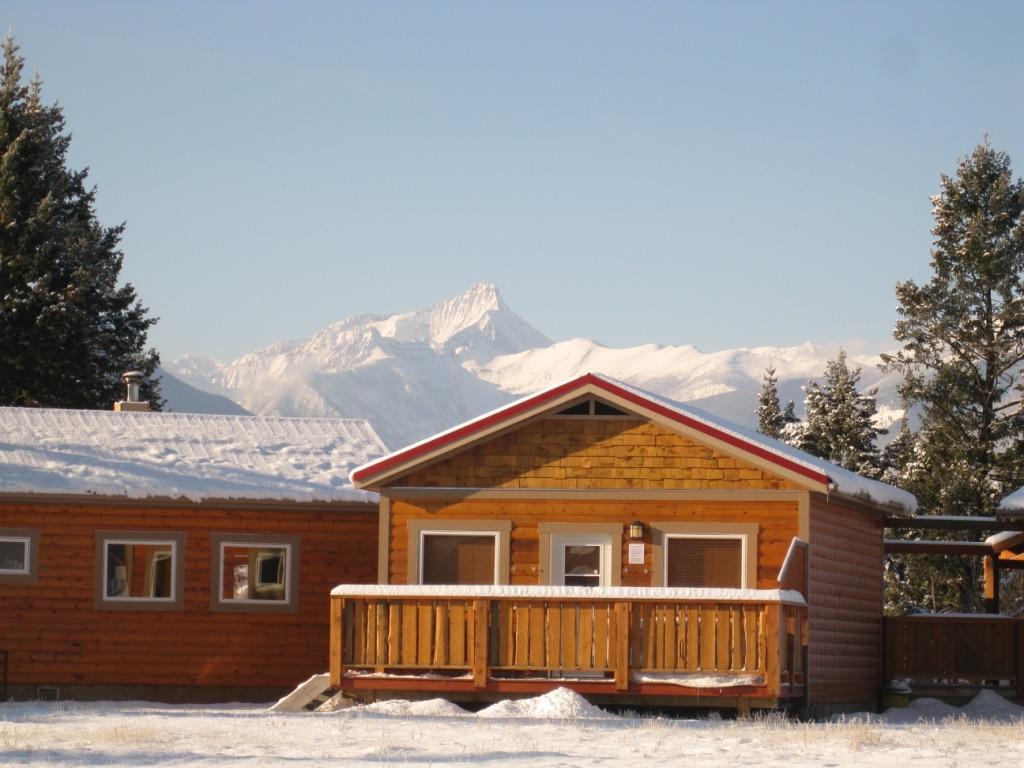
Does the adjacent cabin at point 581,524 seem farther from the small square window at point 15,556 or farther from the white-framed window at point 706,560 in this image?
the small square window at point 15,556

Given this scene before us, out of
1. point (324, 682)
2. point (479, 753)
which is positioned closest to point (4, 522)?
point (324, 682)

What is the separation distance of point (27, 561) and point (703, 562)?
986cm

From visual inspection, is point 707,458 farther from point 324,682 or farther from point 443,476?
point 324,682

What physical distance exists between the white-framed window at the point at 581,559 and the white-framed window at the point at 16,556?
25.8ft

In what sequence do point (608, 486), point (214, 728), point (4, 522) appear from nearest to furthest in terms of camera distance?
point (214, 728)
point (608, 486)
point (4, 522)

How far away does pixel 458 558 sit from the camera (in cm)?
2395

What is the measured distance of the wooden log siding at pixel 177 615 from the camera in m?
25.9

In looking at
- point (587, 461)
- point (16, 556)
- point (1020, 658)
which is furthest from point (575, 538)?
point (16, 556)

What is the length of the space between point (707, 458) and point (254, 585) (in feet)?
24.0

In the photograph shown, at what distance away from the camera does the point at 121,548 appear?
85.9 ft

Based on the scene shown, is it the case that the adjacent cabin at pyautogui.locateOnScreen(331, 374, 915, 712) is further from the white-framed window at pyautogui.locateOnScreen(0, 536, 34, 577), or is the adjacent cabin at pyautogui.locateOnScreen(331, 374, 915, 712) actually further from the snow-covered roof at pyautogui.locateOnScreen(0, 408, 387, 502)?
the white-framed window at pyautogui.locateOnScreen(0, 536, 34, 577)

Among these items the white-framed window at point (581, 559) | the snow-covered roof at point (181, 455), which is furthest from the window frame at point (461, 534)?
the snow-covered roof at point (181, 455)

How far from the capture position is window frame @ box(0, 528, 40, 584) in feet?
84.8

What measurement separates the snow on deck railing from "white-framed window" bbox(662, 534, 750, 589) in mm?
1282
